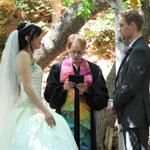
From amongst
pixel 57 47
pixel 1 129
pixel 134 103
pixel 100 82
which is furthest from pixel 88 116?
pixel 57 47

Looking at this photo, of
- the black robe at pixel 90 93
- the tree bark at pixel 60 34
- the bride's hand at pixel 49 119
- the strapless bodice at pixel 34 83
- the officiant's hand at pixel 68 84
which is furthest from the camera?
the tree bark at pixel 60 34

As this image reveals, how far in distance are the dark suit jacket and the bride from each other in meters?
0.58

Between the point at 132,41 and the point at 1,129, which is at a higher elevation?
the point at 132,41

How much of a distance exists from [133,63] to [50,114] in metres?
0.92

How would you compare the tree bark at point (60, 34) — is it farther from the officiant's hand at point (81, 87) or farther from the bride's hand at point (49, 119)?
the bride's hand at point (49, 119)

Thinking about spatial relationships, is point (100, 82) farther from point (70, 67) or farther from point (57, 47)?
point (57, 47)

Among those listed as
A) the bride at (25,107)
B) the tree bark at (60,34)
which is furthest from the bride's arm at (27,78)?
the tree bark at (60,34)

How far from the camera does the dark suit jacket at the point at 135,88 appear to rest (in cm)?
400

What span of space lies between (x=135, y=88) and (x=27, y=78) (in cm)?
101

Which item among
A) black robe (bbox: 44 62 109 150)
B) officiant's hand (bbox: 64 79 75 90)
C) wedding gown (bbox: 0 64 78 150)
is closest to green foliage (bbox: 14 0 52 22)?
black robe (bbox: 44 62 109 150)

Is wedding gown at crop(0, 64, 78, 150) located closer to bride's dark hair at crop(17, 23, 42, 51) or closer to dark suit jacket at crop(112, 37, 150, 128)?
bride's dark hair at crop(17, 23, 42, 51)

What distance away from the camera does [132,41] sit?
4129 mm

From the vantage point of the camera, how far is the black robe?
4504 millimetres

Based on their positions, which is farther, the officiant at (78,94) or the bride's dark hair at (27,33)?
the officiant at (78,94)
